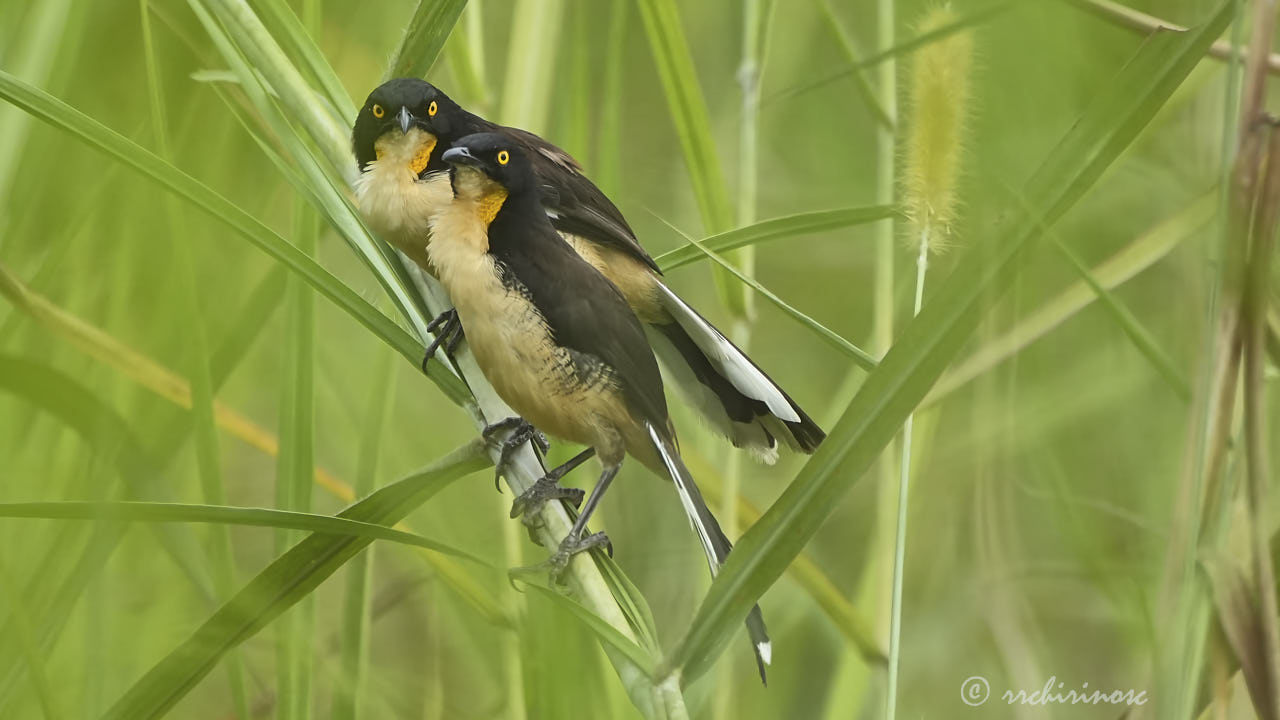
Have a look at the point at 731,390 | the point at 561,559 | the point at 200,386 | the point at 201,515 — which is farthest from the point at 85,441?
the point at 731,390

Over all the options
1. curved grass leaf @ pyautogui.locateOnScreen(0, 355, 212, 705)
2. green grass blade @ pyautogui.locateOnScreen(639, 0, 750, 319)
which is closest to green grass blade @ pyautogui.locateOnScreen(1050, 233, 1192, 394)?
green grass blade @ pyautogui.locateOnScreen(639, 0, 750, 319)

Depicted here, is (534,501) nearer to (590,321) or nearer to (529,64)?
(590,321)

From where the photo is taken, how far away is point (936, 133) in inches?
51.7

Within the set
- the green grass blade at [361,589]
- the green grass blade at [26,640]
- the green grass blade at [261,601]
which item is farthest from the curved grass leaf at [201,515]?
the green grass blade at [361,589]

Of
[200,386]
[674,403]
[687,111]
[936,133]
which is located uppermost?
[687,111]

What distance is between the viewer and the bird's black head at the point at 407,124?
1.56 m

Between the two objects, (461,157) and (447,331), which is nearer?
(461,157)

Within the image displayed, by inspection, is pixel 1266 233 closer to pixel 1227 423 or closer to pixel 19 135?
pixel 1227 423

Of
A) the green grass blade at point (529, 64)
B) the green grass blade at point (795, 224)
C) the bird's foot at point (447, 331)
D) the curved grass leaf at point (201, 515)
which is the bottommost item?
the curved grass leaf at point (201, 515)

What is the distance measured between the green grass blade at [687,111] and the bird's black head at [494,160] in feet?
0.81

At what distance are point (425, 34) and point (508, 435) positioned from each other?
0.54 m

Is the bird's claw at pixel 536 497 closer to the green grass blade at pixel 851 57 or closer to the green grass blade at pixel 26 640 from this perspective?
the green grass blade at pixel 26 640

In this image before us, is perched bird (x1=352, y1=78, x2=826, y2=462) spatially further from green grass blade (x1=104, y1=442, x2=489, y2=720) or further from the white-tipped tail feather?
green grass blade (x1=104, y1=442, x2=489, y2=720)

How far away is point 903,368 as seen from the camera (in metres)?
0.90
